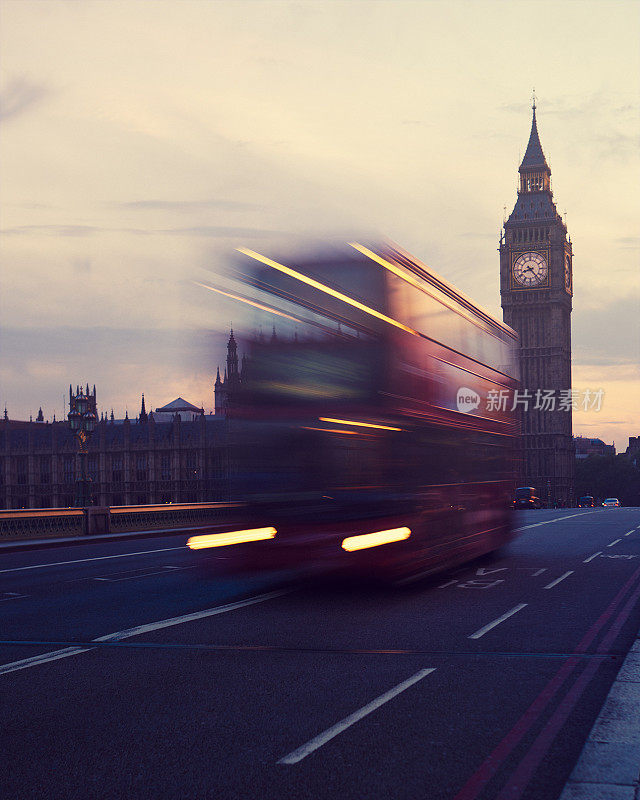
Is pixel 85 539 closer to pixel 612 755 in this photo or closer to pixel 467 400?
pixel 467 400

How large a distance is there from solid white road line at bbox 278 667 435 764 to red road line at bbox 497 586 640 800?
4.16 ft

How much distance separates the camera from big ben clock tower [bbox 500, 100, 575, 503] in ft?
459

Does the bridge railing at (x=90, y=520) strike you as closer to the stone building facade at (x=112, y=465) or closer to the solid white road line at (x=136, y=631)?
the solid white road line at (x=136, y=631)

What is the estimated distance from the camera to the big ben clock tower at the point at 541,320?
140 meters

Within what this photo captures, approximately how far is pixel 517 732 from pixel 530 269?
14200 cm

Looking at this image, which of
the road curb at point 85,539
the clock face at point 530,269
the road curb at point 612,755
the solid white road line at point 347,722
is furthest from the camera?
the clock face at point 530,269

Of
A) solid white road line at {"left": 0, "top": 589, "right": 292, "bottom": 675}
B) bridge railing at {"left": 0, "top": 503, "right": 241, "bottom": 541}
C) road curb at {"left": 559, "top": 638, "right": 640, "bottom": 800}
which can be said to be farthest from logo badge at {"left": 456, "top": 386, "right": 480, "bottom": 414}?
bridge railing at {"left": 0, "top": 503, "right": 241, "bottom": 541}

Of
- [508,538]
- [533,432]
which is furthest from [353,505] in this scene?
[533,432]

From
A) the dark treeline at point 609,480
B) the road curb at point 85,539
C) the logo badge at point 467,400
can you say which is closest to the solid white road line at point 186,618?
the logo badge at point 467,400

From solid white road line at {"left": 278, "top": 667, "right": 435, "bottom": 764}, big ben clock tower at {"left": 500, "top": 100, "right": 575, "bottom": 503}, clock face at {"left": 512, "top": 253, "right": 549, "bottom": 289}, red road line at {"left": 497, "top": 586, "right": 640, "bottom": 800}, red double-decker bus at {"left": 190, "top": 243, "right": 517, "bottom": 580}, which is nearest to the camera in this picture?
red road line at {"left": 497, "top": 586, "right": 640, "bottom": 800}

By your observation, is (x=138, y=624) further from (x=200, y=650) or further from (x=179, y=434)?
(x=179, y=434)

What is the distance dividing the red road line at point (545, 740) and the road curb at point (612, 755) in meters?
0.24

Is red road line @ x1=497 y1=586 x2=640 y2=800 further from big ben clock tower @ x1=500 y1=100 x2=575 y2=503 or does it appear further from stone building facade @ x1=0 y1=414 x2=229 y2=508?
big ben clock tower @ x1=500 y1=100 x2=575 y2=503

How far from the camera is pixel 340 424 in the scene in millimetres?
11562
